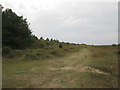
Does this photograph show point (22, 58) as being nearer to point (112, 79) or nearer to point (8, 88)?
point (8, 88)

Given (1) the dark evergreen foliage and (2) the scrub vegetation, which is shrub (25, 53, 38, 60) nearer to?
(2) the scrub vegetation

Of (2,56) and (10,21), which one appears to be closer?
(2,56)

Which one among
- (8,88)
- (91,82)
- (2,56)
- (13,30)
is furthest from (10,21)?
(91,82)


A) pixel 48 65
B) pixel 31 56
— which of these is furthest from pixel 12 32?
pixel 48 65

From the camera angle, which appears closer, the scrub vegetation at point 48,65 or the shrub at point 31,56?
the scrub vegetation at point 48,65

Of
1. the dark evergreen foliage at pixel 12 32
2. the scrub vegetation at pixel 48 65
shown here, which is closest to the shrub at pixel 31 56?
the scrub vegetation at pixel 48 65

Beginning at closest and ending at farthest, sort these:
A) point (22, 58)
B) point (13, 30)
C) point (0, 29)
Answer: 1. point (22, 58)
2. point (0, 29)
3. point (13, 30)

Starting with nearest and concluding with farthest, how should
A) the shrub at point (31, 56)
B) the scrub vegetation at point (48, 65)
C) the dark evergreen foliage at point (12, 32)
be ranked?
the scrub vegetation at point (48, 65), the shrub at point (31, 56), the dark evergreen foliage at point (12, 32)

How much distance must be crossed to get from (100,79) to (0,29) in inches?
513

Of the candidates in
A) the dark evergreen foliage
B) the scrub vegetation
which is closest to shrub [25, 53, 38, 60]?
the scrub vegetation

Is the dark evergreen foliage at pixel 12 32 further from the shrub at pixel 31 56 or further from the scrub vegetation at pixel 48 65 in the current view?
the shrub at pixel 31 56

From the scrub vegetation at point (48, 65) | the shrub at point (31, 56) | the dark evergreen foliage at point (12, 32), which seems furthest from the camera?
the dark evergreen foliage at point (12, 32)

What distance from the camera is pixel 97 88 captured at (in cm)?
533

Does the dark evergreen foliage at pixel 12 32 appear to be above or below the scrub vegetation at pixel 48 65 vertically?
above
